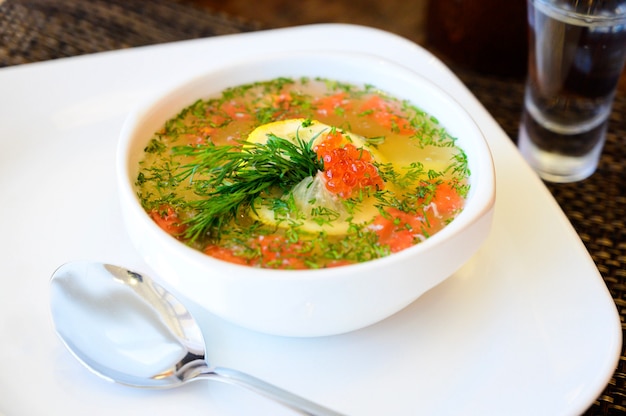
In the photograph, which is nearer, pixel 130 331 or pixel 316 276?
pixel 316 276

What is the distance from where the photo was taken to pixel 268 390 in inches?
44.9

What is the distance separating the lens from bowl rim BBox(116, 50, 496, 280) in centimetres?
114

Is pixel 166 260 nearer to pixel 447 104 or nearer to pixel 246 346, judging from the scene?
pixel 246 346

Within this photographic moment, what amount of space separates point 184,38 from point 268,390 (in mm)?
1496

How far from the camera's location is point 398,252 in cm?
119

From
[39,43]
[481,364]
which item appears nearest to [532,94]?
[481,364]

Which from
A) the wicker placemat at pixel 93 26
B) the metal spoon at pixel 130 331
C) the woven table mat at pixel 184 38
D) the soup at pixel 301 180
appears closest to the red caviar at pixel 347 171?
the soup at pixel 301 180

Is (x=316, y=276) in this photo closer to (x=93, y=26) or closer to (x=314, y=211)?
(x=314, y=211)

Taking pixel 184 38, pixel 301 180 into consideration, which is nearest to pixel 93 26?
pixel 184 38

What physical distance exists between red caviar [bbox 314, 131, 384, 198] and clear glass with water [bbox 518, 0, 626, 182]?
657 mm

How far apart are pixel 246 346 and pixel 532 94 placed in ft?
3.41

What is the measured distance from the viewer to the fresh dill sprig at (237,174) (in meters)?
1.30

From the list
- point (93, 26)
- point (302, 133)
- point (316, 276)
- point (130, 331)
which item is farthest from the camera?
point (93, 26)

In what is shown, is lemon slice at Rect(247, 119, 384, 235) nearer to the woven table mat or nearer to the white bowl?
the white bowl
